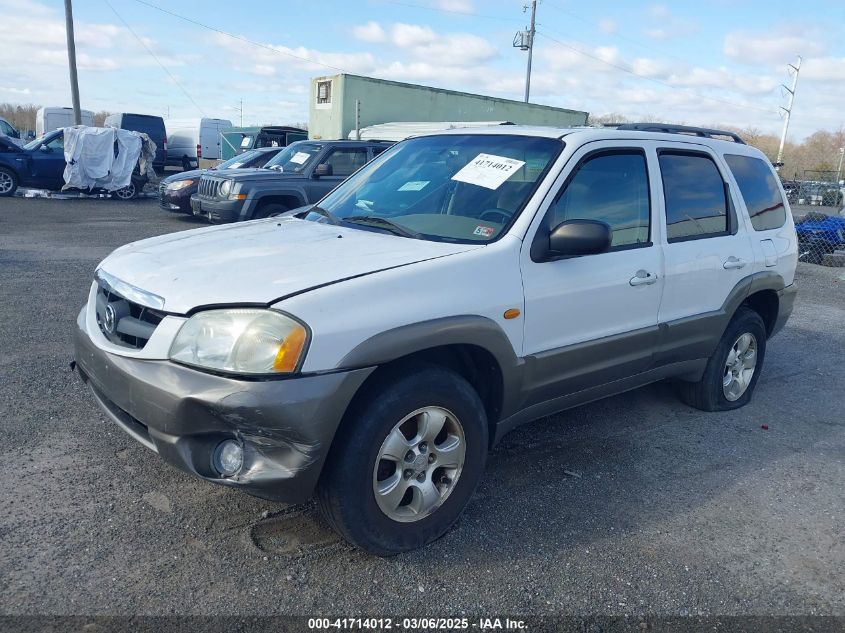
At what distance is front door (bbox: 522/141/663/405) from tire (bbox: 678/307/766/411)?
96 cm

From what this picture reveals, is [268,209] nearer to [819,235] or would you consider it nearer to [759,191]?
[759,191]

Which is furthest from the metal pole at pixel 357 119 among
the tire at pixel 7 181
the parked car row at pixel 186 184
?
the tire at pixel 7 181

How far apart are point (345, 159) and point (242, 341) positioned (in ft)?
31.1

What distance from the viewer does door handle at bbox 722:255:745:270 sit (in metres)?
4.40

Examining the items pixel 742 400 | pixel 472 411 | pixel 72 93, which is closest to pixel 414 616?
pixel 472 411

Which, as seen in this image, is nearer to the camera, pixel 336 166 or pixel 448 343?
pixel 448 343

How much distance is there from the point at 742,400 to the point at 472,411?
296cm

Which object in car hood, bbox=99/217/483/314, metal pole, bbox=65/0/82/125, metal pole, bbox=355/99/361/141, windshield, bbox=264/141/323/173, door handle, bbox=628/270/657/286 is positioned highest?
metal pole, bbox=65/0/82/125

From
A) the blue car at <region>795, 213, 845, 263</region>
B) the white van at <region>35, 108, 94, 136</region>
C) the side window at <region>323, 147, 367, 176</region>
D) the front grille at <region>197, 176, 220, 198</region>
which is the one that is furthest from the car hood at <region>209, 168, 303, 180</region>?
the white van at <region>35, 108, 94, 136</region>

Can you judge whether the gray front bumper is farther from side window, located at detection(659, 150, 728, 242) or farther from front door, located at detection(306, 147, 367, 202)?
front door, located at detection(306, 147, 367, 202)

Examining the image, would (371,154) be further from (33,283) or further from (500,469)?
(500,469)

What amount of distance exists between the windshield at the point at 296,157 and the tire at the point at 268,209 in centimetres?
70

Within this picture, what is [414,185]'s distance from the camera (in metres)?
3.84

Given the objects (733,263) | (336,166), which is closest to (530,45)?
(336,166)
